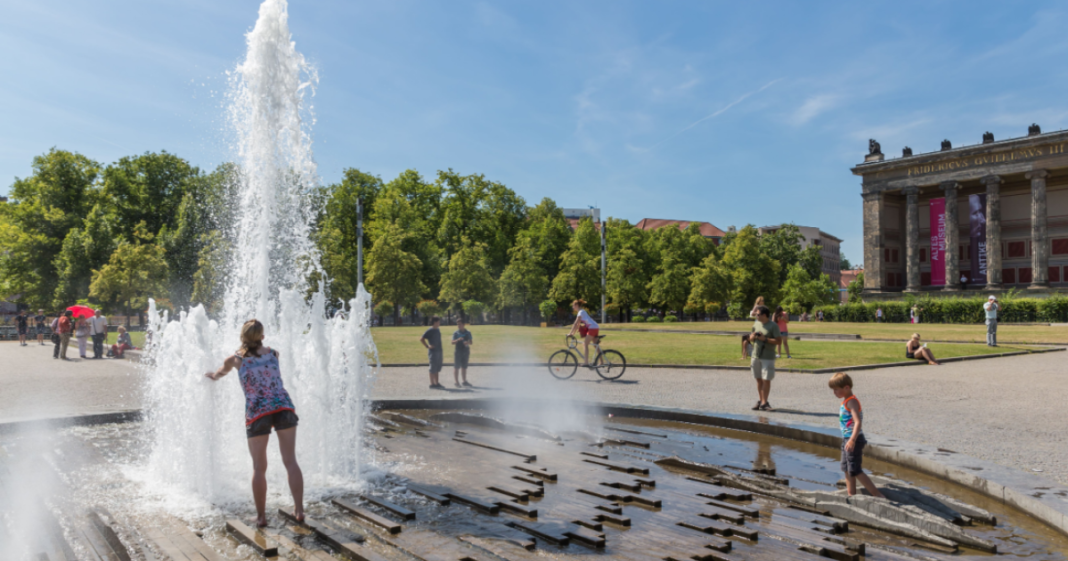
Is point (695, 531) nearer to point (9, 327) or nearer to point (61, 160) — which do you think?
point (9, 327)

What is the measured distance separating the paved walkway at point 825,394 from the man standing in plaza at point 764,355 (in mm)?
358

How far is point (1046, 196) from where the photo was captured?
6259 centimetres

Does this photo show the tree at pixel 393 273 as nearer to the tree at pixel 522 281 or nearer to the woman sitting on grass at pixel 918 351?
the tree at pixel 522 281

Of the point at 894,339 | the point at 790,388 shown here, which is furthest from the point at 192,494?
the point at 894,339

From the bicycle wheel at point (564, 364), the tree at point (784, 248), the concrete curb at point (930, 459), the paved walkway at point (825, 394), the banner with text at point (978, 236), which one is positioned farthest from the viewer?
the tree at point (784, 248)

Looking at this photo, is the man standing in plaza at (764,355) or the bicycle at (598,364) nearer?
the man standing in plaza at (764,355)

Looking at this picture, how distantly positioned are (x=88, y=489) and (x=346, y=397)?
103 inches

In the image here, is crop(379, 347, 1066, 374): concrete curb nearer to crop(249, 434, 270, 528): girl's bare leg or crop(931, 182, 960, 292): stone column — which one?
crop(249, 434, 270, 528): girl's bare leg

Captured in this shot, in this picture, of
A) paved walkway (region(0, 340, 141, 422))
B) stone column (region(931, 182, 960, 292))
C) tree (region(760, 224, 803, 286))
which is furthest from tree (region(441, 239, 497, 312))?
tree (region(760, 224, 803, 286))

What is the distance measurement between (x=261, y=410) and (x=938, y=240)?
72.3m

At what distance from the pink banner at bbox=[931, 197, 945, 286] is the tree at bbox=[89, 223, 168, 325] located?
216 feet

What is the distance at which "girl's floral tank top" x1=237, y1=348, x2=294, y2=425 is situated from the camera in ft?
18.4

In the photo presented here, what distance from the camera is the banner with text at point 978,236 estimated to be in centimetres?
6225

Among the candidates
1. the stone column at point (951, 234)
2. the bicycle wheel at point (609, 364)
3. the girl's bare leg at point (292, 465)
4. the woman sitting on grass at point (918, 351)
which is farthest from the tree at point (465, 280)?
the girl's bare leg at point (292, 465)
